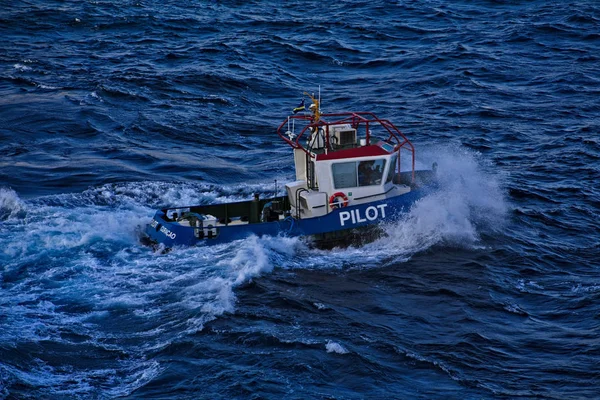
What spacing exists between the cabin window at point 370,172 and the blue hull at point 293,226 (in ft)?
2.36

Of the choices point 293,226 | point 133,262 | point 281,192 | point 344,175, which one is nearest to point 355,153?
point 344,175

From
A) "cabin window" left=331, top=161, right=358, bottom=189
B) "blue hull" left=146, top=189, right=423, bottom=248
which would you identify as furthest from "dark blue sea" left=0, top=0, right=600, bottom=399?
"cabin window" left=331, top=161, right=358, bottom=189

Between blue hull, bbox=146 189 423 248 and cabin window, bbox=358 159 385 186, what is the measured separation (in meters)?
0.72

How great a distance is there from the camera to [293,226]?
77.4ft

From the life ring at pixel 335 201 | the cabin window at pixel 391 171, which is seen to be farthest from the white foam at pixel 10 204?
the cabin window at pixel 391 171

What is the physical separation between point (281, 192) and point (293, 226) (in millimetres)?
5092

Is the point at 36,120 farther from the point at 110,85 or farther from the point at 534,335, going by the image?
the point at 534,335

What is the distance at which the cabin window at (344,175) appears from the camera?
934 inches

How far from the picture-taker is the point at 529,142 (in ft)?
110

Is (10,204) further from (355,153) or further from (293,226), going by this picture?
(355,153)

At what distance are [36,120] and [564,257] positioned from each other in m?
22.2

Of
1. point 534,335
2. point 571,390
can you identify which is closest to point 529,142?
point 534,335

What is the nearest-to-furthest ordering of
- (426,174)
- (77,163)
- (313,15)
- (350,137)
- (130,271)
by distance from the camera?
(130,271), (350,137), (426,174), (77,163), (313,15)

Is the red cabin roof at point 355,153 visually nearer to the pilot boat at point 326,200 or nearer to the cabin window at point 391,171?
the pilot boat at point 326,200
